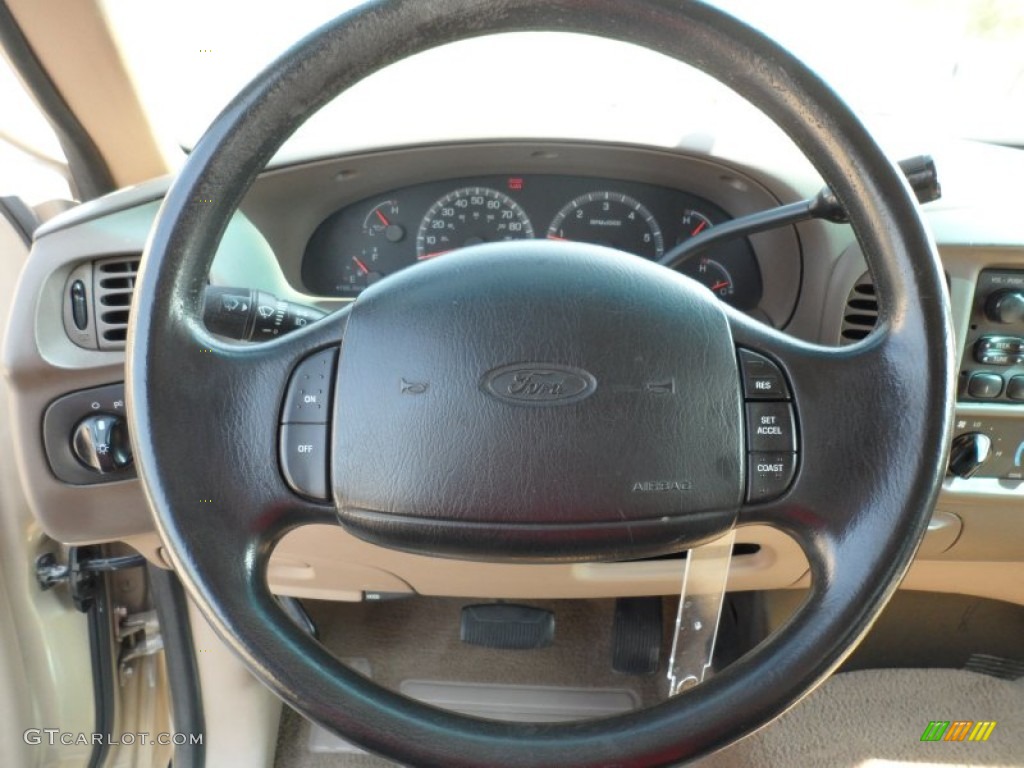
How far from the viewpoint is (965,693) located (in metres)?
1.69

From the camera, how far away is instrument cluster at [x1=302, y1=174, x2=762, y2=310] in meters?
1.21

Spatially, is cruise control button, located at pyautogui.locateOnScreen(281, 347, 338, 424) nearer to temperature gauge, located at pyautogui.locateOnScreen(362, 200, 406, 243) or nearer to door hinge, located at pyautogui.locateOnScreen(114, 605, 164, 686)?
temperature gauge, located at pyautogui.locateOnScreen(362, 200, 406, 243)

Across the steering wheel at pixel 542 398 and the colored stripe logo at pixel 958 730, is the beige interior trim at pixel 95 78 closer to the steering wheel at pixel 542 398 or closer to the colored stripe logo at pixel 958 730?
the steering wheel at pixel 542 398

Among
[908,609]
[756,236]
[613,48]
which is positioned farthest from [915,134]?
[908,609]

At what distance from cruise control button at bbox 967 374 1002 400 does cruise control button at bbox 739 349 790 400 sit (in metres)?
0.55

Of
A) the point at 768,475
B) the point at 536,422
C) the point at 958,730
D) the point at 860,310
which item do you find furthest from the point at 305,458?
the point at 958,730

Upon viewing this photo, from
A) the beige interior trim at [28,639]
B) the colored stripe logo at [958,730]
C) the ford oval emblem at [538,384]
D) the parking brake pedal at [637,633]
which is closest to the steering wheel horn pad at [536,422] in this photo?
the ford oval emblem at [538,384]

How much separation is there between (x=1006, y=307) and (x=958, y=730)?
3.19ft

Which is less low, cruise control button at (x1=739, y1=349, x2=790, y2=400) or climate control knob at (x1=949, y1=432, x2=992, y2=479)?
cruise control button at (x1=739, y1=349, x2=790, y2=400)

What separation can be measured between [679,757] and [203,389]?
1.35 feet

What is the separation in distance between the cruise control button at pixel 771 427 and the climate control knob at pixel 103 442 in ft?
2.32

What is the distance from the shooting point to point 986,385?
107 centimetres

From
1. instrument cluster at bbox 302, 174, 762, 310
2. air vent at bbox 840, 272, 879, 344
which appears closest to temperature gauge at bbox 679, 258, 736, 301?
instrument cluster at bbox 302, 174, 762, 310

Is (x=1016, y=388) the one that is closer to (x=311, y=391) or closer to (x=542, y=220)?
(x=542, y=220)
